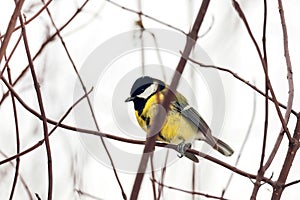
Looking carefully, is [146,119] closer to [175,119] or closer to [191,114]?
[175,119]

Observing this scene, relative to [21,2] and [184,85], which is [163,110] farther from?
[184,85]

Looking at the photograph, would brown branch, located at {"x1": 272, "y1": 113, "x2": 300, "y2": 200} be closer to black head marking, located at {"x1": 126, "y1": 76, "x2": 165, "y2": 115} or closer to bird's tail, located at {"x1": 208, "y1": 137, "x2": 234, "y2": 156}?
bird's tail, located at {"x1": 208, "y1": 137, "x2": 234, "y2": 156}

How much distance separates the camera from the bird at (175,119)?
2094 mm

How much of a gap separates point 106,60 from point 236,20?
0.55 meters

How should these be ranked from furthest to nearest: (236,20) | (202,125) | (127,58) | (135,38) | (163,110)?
1. (202,125)
2. (127,58)
3. (236,20)
4. (135,38)
5. (163,110)

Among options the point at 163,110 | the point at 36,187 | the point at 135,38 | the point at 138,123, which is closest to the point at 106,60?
the point at 135,38

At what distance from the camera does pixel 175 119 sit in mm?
2168

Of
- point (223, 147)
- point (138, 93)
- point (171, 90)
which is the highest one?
point (138, 93)

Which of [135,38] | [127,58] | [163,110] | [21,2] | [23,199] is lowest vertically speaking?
[163,110]

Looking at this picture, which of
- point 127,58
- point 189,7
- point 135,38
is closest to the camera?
point 189,7

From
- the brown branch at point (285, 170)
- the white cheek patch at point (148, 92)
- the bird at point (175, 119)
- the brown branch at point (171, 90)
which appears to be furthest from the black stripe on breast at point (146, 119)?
the brown branch at point (171, 90)

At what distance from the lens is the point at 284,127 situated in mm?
1087

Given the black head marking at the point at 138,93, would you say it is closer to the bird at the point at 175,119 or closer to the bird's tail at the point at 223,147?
the bird at the point at 175,119

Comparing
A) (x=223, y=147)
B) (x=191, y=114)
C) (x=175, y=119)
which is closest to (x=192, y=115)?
(x=191, y=114)
